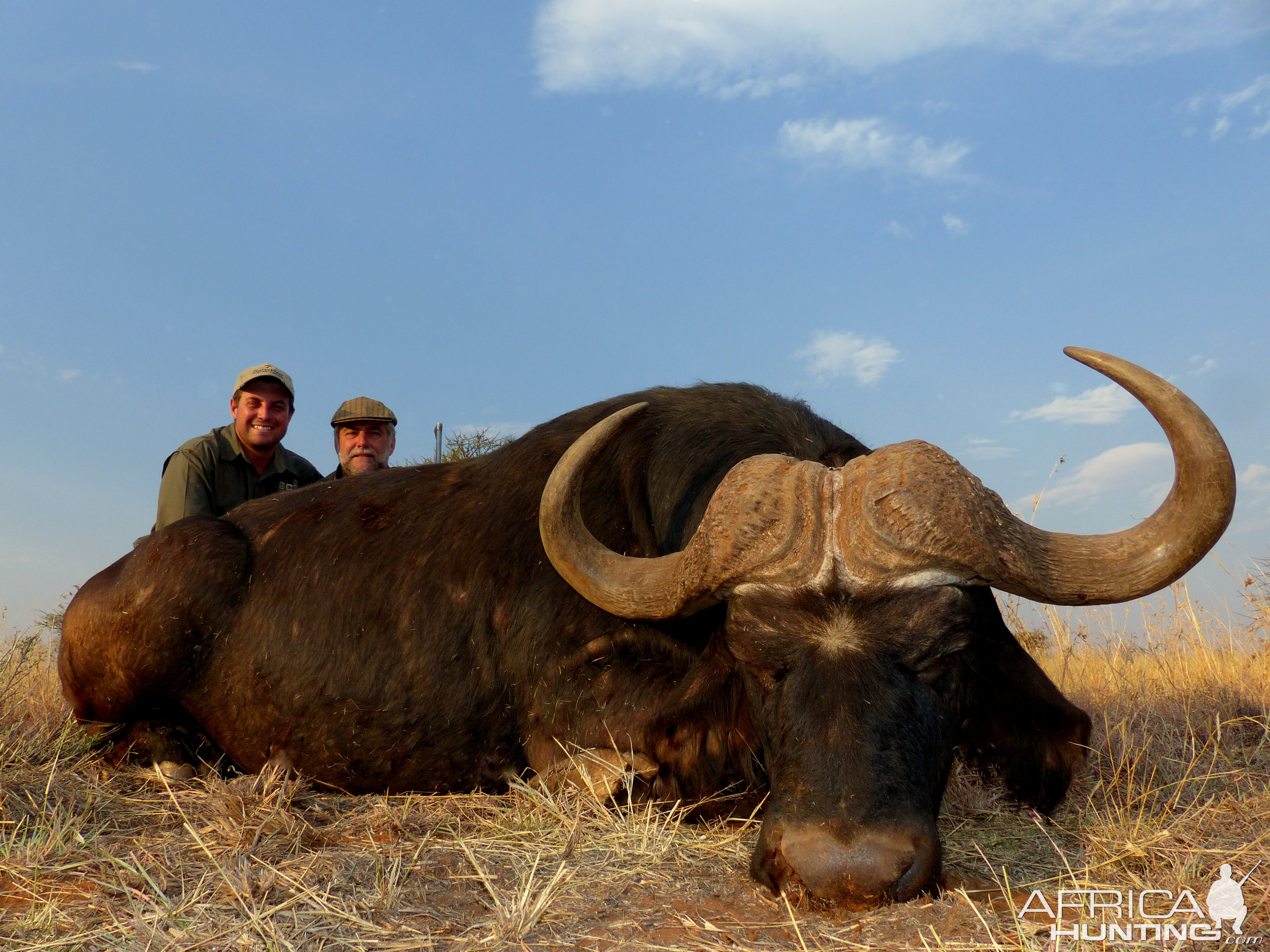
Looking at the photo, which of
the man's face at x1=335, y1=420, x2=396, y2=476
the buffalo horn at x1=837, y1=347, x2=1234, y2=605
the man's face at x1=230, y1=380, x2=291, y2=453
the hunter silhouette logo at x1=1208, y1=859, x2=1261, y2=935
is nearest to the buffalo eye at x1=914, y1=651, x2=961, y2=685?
the buffalo horn at x1=837, y1=347, x2=1234, y2=605

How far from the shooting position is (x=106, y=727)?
495 centimetres

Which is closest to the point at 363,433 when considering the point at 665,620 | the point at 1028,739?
the point at 665,620

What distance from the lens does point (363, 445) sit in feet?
28.3

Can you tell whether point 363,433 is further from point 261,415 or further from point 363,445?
point 261,415

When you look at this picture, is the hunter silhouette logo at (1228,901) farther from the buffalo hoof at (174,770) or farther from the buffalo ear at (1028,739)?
the buffalo hoof at (174,770)

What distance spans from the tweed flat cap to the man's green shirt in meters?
0.67

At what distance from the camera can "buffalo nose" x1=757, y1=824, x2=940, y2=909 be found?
104 inches

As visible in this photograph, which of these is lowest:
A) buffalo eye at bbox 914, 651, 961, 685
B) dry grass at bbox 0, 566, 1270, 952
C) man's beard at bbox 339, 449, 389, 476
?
dry grass at bbox 0, 566, 1270, 952

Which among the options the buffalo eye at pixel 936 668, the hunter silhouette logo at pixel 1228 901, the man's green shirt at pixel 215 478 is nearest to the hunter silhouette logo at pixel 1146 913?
the hunter silhouette logo at pixel 1228 901

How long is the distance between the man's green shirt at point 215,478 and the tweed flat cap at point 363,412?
672 millimetres

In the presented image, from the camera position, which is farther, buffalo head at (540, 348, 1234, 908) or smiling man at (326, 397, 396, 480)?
smiling man at (326, 397, 396, 480)

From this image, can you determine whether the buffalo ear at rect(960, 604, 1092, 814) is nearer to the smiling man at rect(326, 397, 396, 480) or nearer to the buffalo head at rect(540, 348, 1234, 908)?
the buffalo head at rect(540, 348, 1234, 908)

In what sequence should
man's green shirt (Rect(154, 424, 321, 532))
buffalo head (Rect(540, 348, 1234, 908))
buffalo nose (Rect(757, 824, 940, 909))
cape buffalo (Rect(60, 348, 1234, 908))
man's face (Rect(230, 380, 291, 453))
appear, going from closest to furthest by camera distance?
buffalo nose (Rect(757, 824, 940, 909)), buffalo head (Rect(540, 348, 1234, 908)), cape buffalo (Rect(60, 348, 1234, 908)), man's green shirt (Rect(154, 424, 321, 532)), man's face (Rect(230, 380, 291, 453))

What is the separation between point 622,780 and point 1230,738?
3918 millimetres
